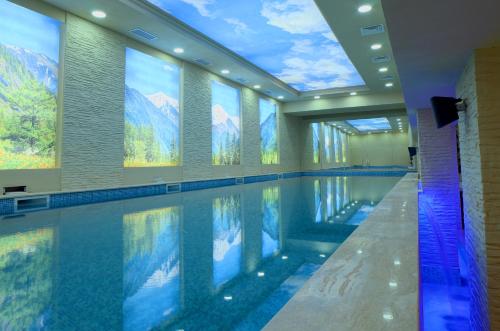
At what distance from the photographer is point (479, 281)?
306cm

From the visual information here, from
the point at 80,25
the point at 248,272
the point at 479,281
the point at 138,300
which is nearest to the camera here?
the point at 138,300

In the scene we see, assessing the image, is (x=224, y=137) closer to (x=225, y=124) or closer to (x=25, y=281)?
(x=225, y=124)

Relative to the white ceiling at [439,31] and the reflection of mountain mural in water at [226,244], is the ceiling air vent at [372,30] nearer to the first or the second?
the white ceiling at [439,31]

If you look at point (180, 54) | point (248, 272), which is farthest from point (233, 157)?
point (248, 272)

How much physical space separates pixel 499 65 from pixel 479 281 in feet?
6.58

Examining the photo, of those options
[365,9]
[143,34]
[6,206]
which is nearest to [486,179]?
[365,9]

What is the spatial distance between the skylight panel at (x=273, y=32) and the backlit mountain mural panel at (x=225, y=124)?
1715 millimetres

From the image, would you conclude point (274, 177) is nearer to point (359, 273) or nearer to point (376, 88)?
point (376, 88)

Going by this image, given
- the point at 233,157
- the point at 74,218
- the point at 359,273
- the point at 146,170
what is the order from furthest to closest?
the point at 233,157 < the point at 146,170 < the point at 74,218 < the point at 359,273

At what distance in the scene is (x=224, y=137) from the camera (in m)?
11.5

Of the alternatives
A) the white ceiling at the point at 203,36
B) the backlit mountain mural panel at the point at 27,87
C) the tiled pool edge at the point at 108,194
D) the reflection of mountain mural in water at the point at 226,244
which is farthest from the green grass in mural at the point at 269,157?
the backlit mountain mural panel at the point at 27,87

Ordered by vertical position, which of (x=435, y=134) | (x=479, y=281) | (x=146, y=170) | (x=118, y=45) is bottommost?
(x=479, y=281)

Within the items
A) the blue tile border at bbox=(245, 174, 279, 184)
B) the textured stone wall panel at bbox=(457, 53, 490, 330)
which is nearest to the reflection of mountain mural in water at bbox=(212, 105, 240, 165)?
the blue tile border at bbox=(245, 174, 279, 184)

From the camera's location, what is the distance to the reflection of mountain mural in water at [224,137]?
10.9m
